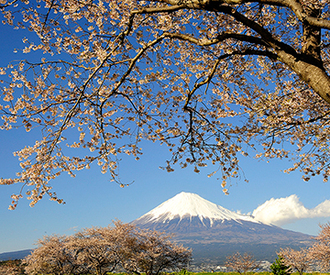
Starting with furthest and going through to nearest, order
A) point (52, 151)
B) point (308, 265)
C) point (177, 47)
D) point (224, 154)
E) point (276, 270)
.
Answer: point (308, 265), point (276, 270), point (177, 47), point (224, 154), point (52, 151)

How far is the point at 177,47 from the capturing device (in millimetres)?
6441

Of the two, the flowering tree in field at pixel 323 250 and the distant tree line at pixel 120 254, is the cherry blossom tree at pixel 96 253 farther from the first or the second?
the flowering tree in field at pixel 323 250

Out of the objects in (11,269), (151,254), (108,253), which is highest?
(108,253)

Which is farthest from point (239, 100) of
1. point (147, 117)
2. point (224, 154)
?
point (147, 117)

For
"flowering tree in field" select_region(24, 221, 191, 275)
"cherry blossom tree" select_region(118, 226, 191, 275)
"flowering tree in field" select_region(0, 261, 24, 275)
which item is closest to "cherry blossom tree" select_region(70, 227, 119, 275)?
"flowering tree in field" select_region(24, 221, 191, 275)

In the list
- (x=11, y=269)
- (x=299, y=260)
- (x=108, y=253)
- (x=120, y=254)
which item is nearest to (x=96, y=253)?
(x=108, y=253)

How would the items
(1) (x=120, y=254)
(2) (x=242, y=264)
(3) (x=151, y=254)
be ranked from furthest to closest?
(2) (x=242, y=264)
(3) (x=151, y=254)
(1) (x=120, y=254)

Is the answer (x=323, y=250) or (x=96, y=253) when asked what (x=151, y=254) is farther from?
(x=323, y=250)

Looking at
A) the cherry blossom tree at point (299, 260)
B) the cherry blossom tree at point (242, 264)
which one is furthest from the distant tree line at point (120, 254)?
the cherry blossom tree at point (242, 264)

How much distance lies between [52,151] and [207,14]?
16.2 ft

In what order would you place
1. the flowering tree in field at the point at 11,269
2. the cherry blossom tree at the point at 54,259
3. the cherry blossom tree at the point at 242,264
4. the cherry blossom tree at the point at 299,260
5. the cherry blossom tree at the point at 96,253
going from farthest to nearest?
the cherry blossom tree at the point at 242,264 < the flowering tree in field at the point at 11,269 < the cherry blossom tree at the point at 299,260 < the cherry blossom tree at the point at 54,259 < the cherry blossom tree at the point at 96,253

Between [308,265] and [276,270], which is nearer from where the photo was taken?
[276,270]

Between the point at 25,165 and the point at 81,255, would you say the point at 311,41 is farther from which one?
the point at 81,255

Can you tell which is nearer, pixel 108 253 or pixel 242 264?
pixel 108 253
